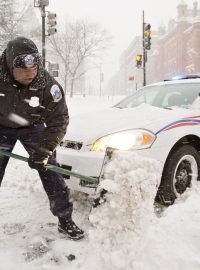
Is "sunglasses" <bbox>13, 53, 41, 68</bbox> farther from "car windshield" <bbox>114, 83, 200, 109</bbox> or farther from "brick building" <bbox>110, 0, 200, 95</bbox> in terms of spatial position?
"brick building" <bbox>110, 0, 200, 95</bbox>

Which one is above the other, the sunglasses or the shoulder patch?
the sunglasses

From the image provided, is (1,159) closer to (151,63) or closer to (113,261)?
(113,261)

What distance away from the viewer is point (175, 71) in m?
63.2

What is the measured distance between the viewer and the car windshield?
4691 mm

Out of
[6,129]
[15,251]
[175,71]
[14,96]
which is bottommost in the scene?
[15,251]

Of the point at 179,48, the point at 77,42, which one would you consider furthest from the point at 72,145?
the point at 179,48

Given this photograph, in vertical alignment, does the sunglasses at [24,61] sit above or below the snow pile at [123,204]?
above

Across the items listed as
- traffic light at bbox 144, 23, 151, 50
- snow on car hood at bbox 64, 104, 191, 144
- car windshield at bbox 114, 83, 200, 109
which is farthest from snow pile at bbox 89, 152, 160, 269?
traffic light at bbox 144, 23, 151, 50

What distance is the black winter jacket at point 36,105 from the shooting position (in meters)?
3.01

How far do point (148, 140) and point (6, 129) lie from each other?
135 cm

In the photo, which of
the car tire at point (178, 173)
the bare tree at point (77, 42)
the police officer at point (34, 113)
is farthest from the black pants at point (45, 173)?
the bare tree at point (77, 42)

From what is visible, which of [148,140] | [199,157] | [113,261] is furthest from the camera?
[199,157]

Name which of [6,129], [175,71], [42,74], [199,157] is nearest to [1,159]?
[6,129]

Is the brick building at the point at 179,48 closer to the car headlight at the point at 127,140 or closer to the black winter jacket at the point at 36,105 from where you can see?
the car headlight at the point at 127,140
